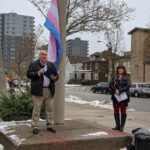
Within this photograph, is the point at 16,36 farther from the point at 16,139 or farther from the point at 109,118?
the point at 16,139

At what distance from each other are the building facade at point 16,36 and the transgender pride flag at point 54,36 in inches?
1346

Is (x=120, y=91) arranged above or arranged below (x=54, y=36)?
below

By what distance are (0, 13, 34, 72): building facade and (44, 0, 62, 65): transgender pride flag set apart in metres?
34.2

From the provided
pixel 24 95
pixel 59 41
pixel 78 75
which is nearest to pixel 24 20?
pixel 24 95

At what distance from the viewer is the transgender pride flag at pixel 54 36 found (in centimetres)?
932

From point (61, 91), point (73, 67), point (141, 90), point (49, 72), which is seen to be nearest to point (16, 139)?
point (49, 72)

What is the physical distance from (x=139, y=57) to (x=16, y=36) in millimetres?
22963

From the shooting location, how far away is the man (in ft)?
27.6

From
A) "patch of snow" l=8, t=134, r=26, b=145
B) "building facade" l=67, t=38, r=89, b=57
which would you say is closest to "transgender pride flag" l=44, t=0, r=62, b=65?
"patch of snow" l=8, t=134, r=26, b=145

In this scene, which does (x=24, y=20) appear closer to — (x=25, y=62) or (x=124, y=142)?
(x=25, y=62)

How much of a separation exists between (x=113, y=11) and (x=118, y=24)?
3.35ft

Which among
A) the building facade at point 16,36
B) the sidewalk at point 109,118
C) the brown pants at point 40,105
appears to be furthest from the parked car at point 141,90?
the brown pants at point 40,105

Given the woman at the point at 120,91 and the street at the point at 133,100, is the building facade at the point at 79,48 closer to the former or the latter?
the street at the point at 133,100

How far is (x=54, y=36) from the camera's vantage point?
9320mm
